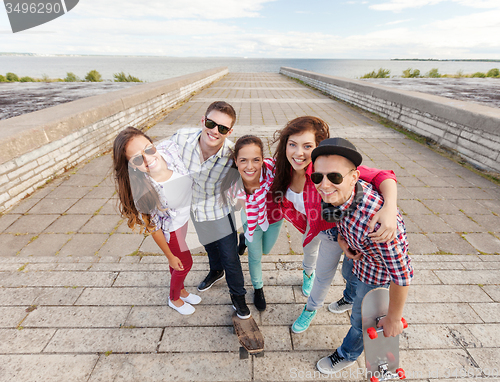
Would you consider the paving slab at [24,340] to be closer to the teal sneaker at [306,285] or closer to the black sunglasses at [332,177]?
the teal sneaker at [306,285]

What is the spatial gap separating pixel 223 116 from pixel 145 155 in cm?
62

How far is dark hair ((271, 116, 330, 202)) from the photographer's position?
Answer: 179 cm

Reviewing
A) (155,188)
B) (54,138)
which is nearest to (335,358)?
(155,188)

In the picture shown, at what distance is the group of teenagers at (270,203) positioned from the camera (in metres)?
1.33

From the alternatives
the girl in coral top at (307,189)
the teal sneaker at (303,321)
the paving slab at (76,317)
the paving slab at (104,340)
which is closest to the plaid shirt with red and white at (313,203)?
the girl in coral top at (307,189)

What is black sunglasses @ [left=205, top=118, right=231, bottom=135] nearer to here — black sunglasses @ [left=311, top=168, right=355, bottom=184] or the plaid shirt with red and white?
the plaid shirt with red and white

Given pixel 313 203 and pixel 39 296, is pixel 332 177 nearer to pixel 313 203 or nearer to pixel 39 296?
pixel 313 203

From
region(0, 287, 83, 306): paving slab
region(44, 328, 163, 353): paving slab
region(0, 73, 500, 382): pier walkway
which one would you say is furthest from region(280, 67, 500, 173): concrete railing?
region(0, 287, 83, 306): paving slab

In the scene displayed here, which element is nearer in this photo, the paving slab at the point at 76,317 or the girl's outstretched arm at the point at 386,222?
the girl's outstretched arm at the point at 386,222

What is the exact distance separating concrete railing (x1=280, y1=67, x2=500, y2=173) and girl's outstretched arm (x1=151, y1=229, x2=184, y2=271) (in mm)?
5559

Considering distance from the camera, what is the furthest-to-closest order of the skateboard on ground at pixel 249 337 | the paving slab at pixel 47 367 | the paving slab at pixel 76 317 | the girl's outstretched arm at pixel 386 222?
the paving slab at pixel 76 317
the skateboard on ground at pixel 249 337
the paving slab at pixel 47 367
the girl's outstretched arm at pixel 386 222

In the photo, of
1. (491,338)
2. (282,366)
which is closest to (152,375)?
(282,366)

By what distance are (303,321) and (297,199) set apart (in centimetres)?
104

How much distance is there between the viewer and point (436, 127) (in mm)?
5855
